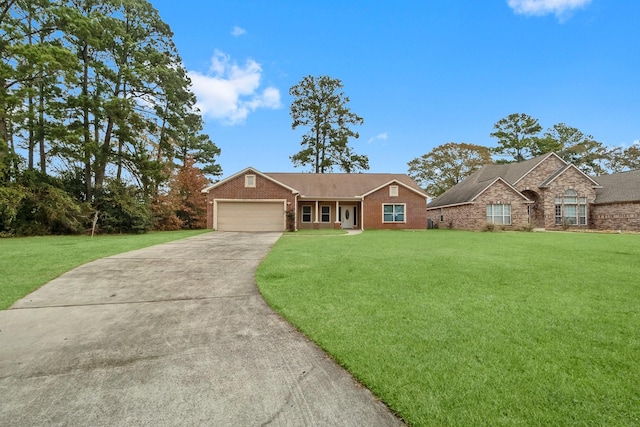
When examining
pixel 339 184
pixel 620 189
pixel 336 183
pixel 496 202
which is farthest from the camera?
pixel 336 183

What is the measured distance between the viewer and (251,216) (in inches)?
842

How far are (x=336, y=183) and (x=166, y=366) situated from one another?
2378cm

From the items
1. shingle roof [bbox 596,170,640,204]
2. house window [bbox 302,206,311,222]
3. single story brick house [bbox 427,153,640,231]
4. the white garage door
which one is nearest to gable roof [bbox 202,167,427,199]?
house window [bbox 302,206,311,222]

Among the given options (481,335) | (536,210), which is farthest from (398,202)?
(481,335)

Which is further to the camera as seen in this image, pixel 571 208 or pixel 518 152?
Result: pixel 518 152

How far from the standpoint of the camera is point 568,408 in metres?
2.15

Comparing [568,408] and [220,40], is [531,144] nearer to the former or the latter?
[220,40]

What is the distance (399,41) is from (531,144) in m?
31.2

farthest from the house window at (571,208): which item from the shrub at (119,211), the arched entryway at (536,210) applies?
the shrub at (119,211)

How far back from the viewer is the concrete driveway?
7.31ft

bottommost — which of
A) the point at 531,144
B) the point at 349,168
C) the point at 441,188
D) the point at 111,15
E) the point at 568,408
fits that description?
the point at 568,408

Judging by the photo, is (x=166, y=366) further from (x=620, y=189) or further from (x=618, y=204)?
(x=620, y=189)

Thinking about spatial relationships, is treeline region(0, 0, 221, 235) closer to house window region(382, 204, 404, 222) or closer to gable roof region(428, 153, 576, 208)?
house window region(382, 204, 404, 222)

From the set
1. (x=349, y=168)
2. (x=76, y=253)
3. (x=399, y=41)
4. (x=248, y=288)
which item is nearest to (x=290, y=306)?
(x=248, y=288)
